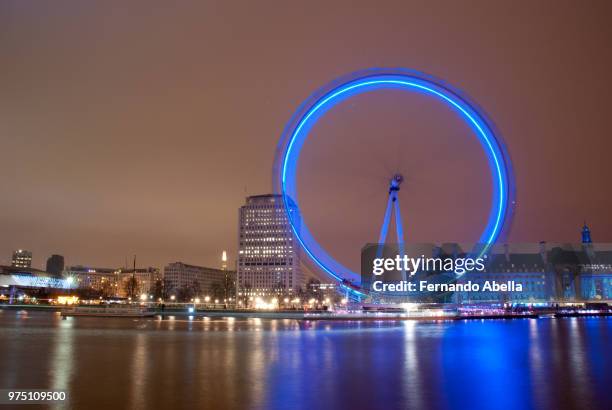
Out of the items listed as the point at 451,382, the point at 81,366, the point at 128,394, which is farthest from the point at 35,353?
the point at 451,382

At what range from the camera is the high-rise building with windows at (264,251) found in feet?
582

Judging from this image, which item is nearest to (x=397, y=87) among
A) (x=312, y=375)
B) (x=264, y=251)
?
(x=312, y=375)

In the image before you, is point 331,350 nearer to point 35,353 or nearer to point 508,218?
point 35,353

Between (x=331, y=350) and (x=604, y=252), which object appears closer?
(x=331, y=350)

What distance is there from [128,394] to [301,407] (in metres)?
4.12

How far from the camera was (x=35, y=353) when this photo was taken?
21.0m

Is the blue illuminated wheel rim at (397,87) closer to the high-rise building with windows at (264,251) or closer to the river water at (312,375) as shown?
the river water at (312,375)

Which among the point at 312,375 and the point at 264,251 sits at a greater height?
the point at 264,251

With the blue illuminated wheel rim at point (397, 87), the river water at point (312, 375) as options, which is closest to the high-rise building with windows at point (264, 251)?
the blue illuminated wheel rim at point (397, 87)

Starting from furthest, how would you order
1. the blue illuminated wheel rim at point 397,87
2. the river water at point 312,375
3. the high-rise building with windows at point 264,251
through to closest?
1. the high-rise building with windows at point 264,251
2. the blue illuminated wheel rim at point 397,87
3. the river water at point 312,375

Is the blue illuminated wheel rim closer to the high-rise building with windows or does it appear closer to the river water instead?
the river water

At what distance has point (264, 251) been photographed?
179 meters

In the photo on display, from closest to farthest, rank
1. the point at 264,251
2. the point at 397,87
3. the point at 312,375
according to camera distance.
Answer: the point at 312,375 → the point at 397,87 → the point at 264,251

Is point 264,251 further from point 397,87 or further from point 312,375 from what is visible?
point 312,375
